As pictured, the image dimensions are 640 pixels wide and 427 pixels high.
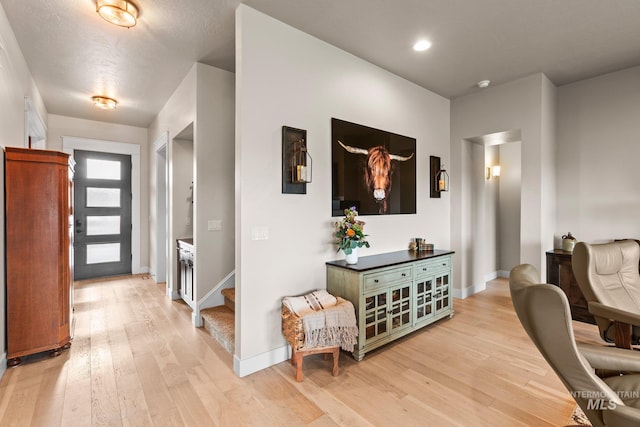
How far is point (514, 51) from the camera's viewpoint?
322 cm

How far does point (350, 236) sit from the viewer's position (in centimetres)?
285

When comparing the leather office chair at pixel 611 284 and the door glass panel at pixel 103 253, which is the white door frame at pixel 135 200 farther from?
the leather office chair at pixel 611 284

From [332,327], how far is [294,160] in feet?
4.89

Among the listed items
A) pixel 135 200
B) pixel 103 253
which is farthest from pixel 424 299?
pixel 103 253

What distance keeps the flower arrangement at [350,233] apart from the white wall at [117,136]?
4.98m

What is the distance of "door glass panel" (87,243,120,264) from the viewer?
5.67 m

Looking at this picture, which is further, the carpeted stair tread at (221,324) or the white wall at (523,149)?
the white wall at (523,149)

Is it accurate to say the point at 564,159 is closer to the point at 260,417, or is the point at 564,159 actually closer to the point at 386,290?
the point at 386,290

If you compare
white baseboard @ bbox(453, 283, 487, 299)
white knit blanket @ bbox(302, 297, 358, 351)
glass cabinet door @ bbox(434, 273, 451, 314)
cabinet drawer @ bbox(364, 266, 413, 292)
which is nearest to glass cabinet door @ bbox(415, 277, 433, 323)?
glass cabinet door @ bbox(434, 273, 451, 314)

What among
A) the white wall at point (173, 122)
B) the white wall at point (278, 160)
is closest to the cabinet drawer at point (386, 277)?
the white wall at point (278, 160)

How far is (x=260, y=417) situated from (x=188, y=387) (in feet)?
2.29

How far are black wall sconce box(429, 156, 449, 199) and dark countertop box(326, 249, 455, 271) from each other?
1106 millimetres

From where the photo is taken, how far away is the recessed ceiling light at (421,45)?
3018mm

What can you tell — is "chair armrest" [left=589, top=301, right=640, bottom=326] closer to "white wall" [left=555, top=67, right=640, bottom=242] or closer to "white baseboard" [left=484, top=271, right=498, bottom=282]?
Result: "white wall" [left=555, top=67, right=640, bottom=242]
